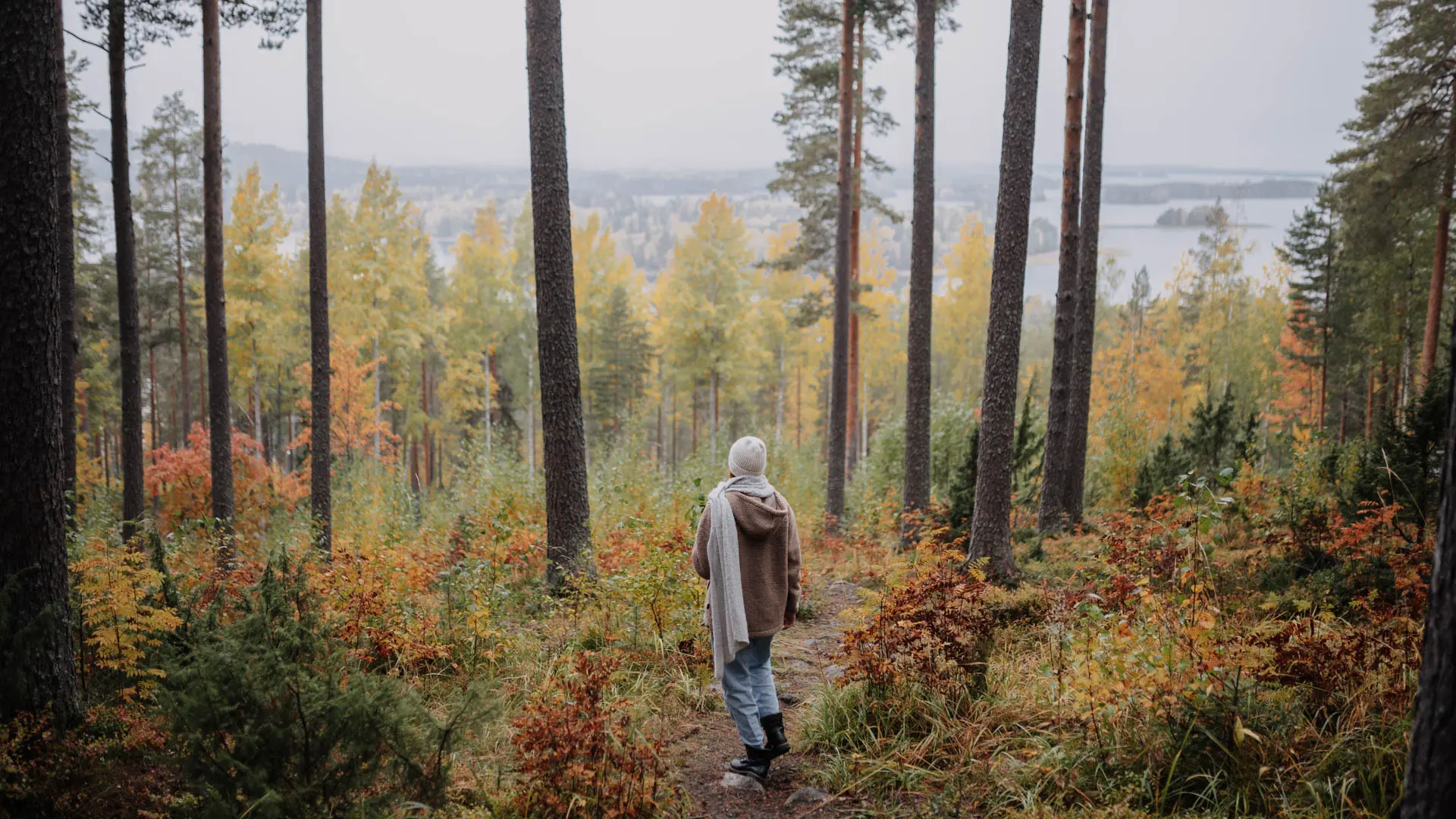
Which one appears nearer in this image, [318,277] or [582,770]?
[582,770]

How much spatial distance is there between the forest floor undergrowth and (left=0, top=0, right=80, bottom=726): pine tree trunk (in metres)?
2.99

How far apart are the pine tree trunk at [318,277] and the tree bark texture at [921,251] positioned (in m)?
8.47

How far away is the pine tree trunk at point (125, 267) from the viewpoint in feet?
32.7

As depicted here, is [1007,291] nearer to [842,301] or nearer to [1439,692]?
[1439,692]

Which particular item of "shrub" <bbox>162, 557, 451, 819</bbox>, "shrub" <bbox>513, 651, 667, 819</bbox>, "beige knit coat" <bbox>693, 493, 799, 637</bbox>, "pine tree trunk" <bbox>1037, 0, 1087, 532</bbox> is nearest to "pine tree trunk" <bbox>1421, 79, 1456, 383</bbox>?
"pine tree trunk" <bbox>1037, 0, 1087, 532</bbox>

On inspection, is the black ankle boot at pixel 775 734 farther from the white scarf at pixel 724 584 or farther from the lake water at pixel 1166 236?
the lake water at pixel 1166 236

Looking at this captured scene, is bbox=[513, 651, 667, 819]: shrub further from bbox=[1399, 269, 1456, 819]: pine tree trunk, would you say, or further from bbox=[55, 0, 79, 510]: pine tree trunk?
bbox=[55, 0, 79, 510]: pine tree trunk

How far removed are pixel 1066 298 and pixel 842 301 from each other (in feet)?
14.2

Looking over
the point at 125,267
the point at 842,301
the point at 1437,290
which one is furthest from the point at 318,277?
the point at 1437,290

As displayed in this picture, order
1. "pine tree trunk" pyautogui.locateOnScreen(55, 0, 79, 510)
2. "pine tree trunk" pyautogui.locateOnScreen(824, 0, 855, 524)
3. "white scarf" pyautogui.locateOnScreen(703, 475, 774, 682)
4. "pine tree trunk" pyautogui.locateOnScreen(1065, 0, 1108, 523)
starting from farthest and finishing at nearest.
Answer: "pine tree trunk" pyautogui.locateOnScreen(824, 0, 855, 524) < "pine tree trunk" pyautogui.locateOnScreen(1065, 0, 1108, 523) < "pine tree trunk" pyautogui.locateOnScreen(55, 0, 79, 510) < "white scarf" pyautogui.locateOnScreen(703, 475, 774, 682)

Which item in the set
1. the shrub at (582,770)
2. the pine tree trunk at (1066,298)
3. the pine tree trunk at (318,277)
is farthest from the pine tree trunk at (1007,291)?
the pine tree trunk at (318,277)

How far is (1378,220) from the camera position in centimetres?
1730

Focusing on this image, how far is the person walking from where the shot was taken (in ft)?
13.8

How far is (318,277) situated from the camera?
430 inches
